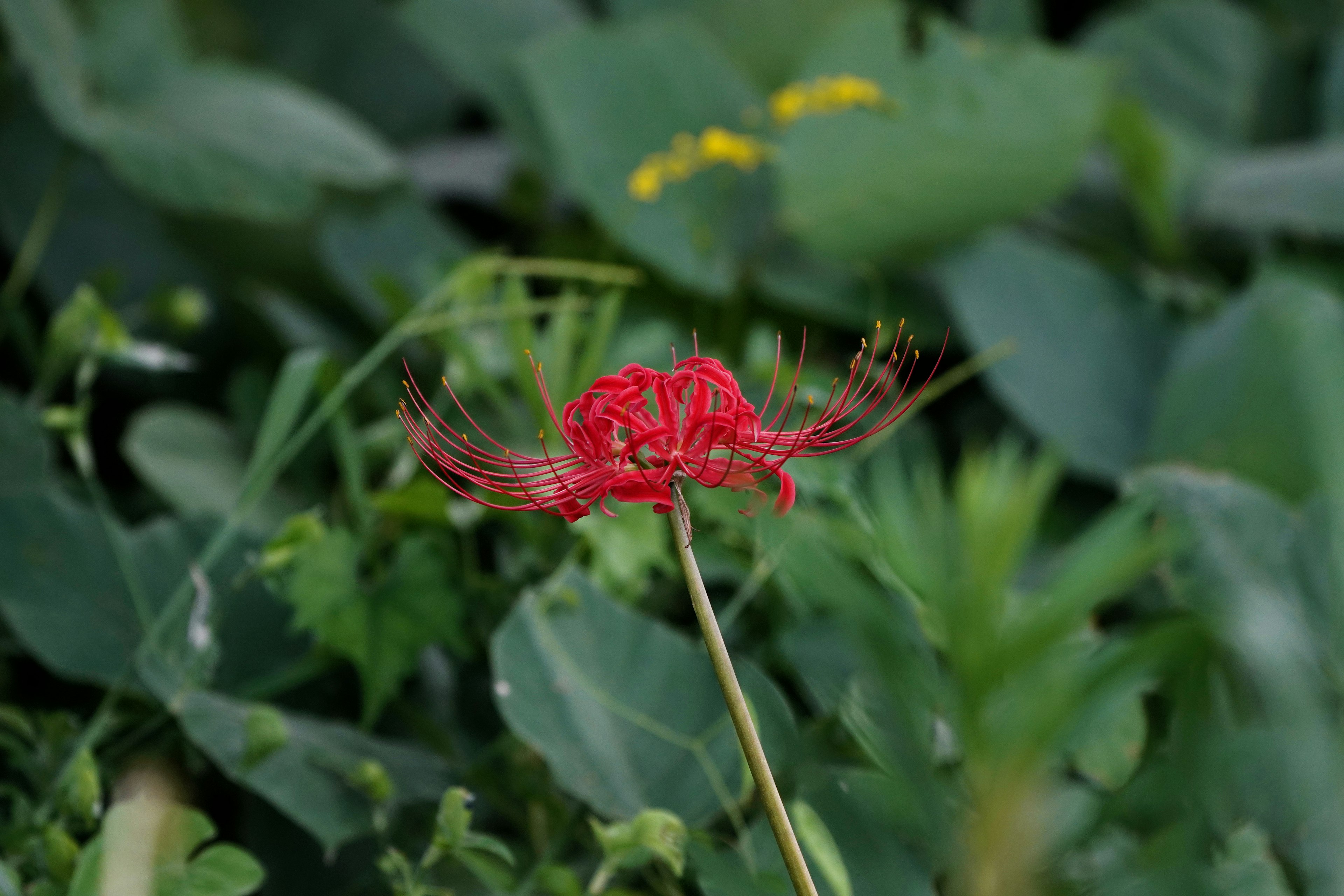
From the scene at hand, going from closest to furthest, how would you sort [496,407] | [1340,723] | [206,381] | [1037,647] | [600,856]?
[1037,647] → [1340,723] → [600,856] → [496,407] → [206,381]

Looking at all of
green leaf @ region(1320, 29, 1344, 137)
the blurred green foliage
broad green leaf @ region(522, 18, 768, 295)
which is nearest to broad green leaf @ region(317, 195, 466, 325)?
the blurred green foliage

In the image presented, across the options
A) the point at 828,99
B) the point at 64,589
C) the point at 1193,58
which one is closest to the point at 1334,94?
the point at 1193,58

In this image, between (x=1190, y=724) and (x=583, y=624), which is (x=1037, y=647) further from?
(x=583, y=624)

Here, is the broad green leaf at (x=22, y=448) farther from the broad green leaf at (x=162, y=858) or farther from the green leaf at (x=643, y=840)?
the green leaf at (x=643, y=840)

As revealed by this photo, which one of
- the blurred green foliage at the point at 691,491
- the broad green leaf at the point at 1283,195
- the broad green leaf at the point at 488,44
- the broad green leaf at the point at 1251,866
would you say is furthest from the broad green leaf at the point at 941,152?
the broad green leaf at the point at 1251,866

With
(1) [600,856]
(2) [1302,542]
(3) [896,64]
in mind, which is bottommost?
(1) [600,856]

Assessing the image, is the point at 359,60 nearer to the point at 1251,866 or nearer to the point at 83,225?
the point at 83,225

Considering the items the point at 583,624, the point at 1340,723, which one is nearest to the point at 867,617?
the point at 1340,723
